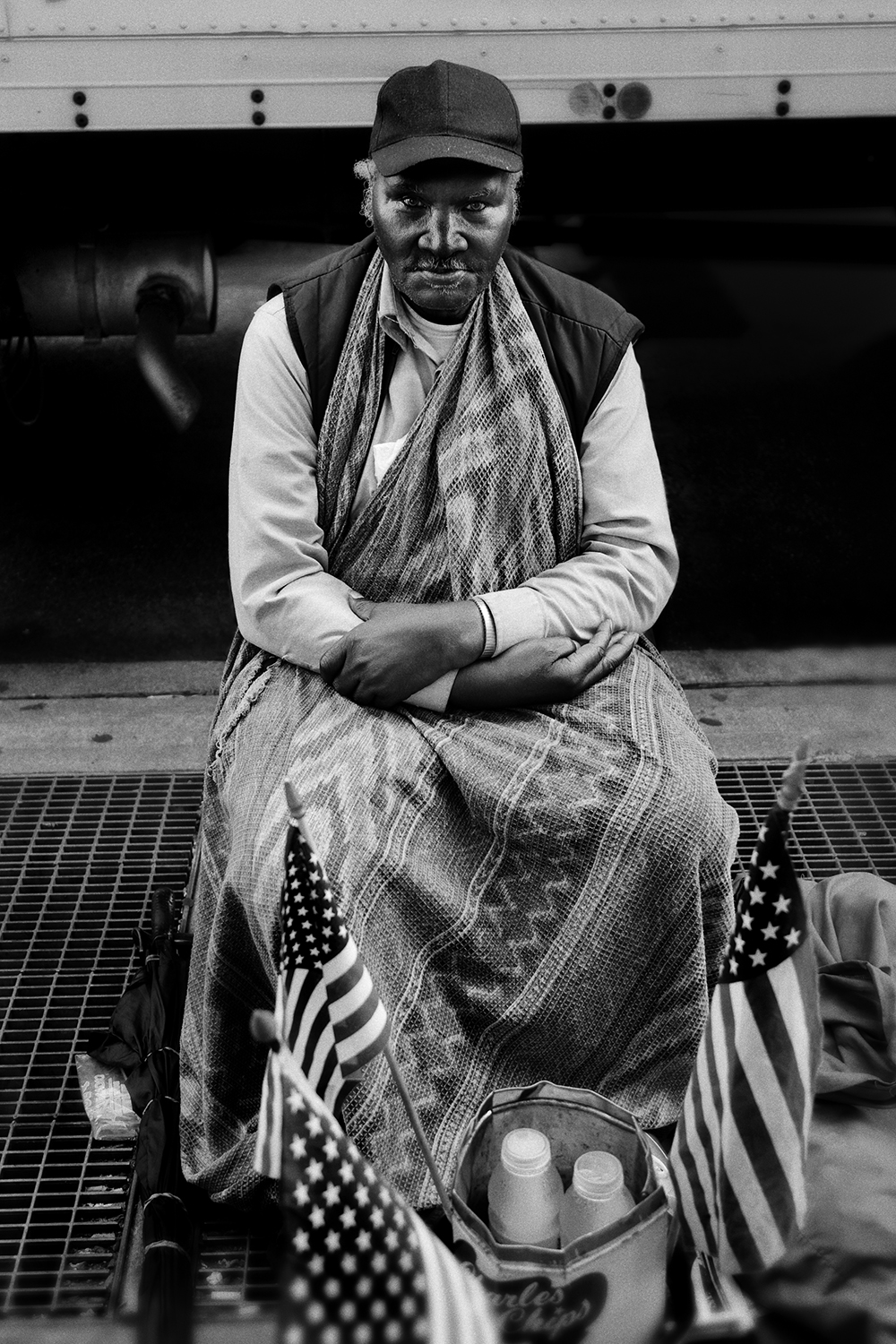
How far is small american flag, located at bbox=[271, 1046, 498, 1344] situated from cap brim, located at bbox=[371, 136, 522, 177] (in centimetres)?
161

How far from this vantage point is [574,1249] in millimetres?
1840

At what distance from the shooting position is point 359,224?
16.4 feet

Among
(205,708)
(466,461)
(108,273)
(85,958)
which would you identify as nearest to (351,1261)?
(466,461)

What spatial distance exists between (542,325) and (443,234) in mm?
266

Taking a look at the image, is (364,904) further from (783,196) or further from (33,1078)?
(783,196)

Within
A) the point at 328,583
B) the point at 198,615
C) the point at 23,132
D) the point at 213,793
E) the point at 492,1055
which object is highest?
the point at 23,132

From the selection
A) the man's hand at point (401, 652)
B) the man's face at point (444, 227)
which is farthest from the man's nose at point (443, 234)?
the man's hand at point (401, 652)

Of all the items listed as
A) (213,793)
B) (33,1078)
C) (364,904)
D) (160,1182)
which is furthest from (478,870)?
(33,1078)

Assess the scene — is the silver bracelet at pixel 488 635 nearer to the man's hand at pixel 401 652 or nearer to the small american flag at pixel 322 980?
the man's hand at pixel 401 652

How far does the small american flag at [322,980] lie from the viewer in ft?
6.08

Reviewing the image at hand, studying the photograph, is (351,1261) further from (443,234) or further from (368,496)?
(443,234)

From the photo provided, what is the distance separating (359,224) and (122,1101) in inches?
129

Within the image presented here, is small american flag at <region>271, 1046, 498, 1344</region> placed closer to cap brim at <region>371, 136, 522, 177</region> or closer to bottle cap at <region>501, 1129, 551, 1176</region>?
bottle cap at <region>501, 1129, 551, 1176</region>

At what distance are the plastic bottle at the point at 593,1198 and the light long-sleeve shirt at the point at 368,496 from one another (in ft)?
3.00
